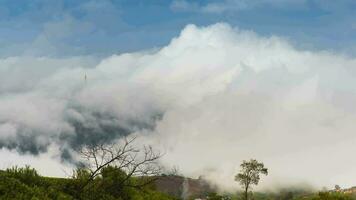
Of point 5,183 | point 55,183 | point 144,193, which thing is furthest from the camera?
point 144,193

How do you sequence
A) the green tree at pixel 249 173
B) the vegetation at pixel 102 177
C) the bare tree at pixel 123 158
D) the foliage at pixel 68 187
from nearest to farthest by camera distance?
the foliage at pixel 68 187 → the vegetation at pixel 102 177 → the bare tree at pixel 123 158 → the green tree at pixel 249 173

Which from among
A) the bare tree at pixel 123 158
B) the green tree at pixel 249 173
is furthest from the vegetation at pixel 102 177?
the green tree at pixel 249 173

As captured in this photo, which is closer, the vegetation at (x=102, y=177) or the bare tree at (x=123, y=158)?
the vegetation at (x=102, y=177)

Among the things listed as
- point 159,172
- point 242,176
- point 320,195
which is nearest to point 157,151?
point 159,172

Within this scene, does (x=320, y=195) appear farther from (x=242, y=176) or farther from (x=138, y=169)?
(x=242, y=176)

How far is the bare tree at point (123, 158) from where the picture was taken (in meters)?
33.4

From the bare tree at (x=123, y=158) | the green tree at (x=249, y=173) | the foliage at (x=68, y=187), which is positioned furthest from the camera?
the green tree at (x=249, y=173)

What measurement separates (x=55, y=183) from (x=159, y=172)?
623 cm

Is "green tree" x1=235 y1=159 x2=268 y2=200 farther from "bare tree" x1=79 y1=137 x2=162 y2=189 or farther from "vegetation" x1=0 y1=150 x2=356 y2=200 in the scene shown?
"bare tree" x1=79 y1=137 x2=162 y2=189

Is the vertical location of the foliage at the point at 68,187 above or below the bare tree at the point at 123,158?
below

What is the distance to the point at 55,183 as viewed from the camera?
31906 millimetres

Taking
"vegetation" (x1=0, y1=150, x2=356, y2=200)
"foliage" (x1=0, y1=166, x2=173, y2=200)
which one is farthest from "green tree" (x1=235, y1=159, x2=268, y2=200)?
"vegetation" (x1=0, y1=150, x2=356, y2=200)

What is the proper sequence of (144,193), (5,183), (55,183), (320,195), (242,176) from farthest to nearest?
(242,176) → (320,195) → (144,193) → (55,183) → (5,183)

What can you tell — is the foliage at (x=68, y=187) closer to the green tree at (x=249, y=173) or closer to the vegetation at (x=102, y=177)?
the vegetation at (x=102, y=177)
